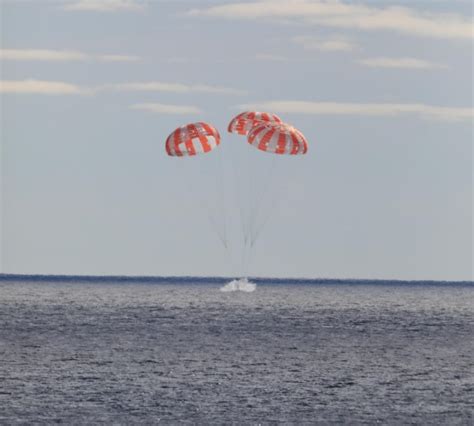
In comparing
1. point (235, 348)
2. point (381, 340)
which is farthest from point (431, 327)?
point (235, 348)

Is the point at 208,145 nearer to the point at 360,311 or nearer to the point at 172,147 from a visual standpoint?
the point at 172,147

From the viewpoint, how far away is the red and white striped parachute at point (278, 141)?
47.3 m

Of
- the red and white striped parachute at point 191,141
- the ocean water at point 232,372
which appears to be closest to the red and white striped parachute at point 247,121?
the red and white striped parachute at point 191,141

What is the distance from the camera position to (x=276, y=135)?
156 feet

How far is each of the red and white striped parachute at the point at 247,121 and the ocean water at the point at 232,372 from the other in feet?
33.3

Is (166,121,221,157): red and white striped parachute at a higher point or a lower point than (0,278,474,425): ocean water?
higher

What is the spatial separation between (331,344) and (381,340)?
4546 mm

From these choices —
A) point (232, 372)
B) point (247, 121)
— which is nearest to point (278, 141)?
point (247, 121)

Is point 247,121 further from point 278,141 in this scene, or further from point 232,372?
point 232,372

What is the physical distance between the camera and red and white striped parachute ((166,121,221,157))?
49312 mm

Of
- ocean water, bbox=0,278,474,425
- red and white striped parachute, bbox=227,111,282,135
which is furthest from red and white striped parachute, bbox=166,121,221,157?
ocean water, bbox=0,278,474,425

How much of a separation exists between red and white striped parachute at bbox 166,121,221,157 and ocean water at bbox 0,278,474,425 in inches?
354

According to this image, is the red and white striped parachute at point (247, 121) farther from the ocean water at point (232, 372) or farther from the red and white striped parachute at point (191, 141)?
the ocean water at point (232, 372)

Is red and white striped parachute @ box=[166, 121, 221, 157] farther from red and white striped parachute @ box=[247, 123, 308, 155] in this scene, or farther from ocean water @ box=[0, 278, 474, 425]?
ocean water @ box=[0, 278, 474, 425]
